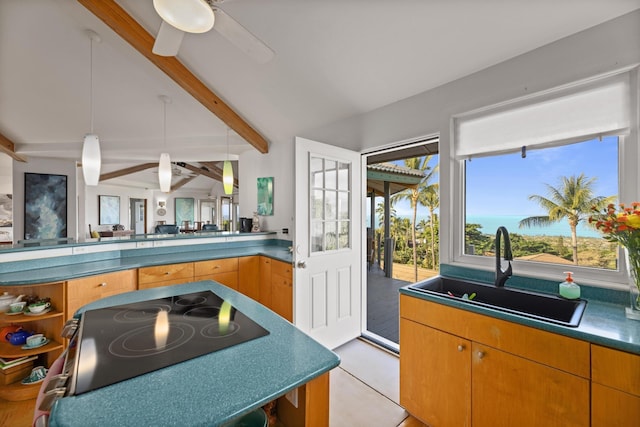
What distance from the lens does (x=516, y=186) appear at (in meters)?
1.92

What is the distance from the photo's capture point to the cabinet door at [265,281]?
3002 mm

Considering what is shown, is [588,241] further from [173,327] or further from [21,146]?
[21,146]

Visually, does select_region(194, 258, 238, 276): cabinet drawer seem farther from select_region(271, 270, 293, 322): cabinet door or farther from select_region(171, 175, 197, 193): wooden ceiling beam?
select_region(171, 175, 197, 193): wooden ceiling beam

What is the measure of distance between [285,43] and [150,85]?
6.76 ft

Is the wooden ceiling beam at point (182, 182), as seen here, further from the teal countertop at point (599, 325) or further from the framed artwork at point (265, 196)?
the teal countertop at point (599, 325)

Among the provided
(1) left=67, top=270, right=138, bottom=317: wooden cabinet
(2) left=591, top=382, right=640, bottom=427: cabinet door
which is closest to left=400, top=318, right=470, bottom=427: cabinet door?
(2) left=591, top=382, right=640, bottom=427: cabinet door

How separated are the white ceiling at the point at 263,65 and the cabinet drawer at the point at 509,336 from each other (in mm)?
1675

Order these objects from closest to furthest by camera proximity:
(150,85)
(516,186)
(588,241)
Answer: (588,241), (516,186), (150,85)

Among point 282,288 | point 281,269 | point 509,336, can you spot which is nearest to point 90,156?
point 281,269

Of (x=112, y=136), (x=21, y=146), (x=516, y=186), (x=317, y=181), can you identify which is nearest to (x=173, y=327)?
(x=317, y=181)

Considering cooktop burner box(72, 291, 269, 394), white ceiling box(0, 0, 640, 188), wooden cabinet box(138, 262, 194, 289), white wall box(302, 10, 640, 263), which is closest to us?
cooktop burner box(72, 291, 269, 394)

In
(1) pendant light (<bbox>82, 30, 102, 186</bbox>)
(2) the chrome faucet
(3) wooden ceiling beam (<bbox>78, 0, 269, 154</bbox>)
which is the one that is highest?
(3) wooden ceiling beam (<bbox>78, 0, 269, 154</bbox>)

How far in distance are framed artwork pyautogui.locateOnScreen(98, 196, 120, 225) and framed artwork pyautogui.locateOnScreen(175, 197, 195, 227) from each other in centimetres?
197

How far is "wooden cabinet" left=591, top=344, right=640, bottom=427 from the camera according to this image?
3.29 feet
